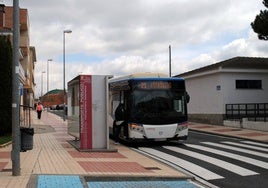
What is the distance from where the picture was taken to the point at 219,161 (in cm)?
1569

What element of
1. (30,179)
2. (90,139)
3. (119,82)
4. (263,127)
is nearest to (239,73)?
(263,127)

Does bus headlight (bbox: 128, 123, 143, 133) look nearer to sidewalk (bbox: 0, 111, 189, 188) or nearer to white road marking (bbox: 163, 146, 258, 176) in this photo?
white road marking (bbox: 163, 146, 258, 176)

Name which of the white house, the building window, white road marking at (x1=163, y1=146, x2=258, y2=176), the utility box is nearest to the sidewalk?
the utility box

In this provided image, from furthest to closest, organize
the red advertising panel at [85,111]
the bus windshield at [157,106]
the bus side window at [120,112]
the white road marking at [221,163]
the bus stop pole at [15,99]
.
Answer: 1. the bus side window at [120,112]
2. the bus windshield at [157,106]
3. the red advertising panel at [85,111]
4. the white road marking at [221,163]
5. the bus stop pole at [15,99]

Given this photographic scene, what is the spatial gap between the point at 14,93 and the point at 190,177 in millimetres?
4785

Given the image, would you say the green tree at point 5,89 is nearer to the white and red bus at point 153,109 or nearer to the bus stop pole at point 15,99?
the white and red bus at point 153,109

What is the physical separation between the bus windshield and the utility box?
105 inches

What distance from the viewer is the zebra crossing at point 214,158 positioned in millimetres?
13481

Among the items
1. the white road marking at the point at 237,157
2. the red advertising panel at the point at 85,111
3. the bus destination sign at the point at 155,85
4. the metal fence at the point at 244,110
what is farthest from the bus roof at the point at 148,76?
the metal fence at the point at 244,110

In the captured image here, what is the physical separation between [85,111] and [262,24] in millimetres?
13378

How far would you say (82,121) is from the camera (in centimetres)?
1816

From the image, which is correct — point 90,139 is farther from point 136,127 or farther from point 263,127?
point 263,127

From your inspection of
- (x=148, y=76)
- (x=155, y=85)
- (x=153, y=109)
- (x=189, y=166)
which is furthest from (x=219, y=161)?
(x=148, y=76)

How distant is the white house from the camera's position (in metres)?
37.4
